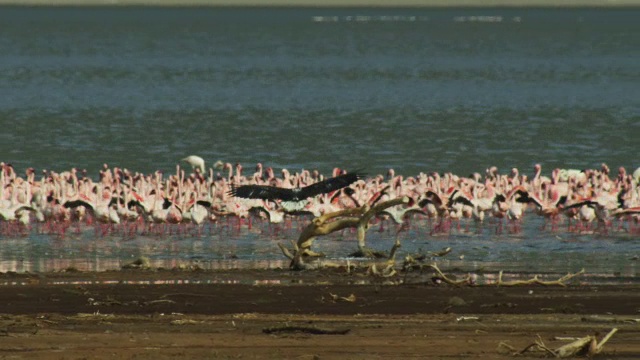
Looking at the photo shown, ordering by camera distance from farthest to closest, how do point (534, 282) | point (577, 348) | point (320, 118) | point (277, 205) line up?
point (320, 118)
point (277, 205)
point (534, 282)
point (577, 348)

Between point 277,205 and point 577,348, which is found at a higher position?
point 277,205

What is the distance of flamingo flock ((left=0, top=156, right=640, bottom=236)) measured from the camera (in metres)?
22.1

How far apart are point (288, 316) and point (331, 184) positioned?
2.74 m

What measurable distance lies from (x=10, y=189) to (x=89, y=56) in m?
92.4

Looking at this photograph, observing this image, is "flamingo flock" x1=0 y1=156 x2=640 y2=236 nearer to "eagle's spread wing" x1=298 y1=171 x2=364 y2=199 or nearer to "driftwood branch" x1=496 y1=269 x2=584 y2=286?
"eagle's spread wing" x1=298 y1=171 x2=364 y2=199

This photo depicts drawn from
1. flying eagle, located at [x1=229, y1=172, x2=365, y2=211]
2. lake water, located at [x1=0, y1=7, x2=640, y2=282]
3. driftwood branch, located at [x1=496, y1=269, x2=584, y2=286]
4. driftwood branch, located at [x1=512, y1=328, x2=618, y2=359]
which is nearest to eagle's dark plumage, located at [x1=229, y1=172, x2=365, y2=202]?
flying eagle, located at [x1=229, y1=172, x2=365, y2=211]

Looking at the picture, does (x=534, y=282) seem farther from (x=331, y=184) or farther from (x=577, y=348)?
(x=577, y=348)

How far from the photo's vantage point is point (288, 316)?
45.4 feet

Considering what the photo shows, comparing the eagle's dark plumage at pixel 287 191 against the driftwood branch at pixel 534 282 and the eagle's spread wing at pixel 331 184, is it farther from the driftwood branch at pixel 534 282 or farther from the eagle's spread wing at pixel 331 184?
the driftwood branch at pixel 534 282

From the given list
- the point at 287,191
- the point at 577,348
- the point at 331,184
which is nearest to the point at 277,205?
the point at 287,191

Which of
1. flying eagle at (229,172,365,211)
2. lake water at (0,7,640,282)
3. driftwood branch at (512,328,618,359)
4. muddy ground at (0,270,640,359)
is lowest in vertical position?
driftwood branch at (512,328,618,359)

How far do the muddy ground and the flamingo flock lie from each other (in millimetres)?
5026

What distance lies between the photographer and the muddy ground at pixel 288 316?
12078mm

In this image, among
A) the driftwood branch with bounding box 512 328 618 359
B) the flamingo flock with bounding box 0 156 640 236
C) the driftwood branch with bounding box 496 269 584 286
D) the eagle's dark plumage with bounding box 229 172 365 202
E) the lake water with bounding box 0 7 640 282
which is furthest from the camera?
the flamingo flock with bounding box 0 156 640 236
